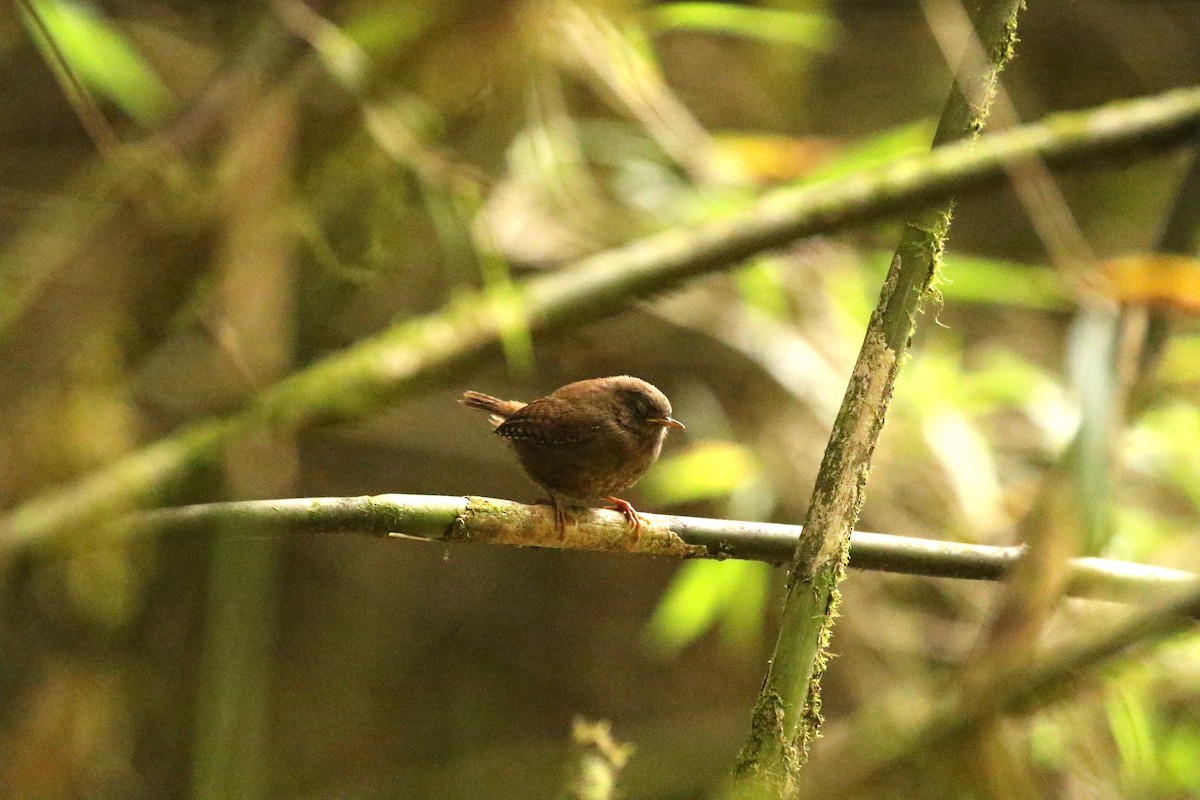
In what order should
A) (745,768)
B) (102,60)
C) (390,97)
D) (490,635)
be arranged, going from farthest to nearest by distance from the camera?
(490,635) → (102,60) → (390,97) → (745,768)

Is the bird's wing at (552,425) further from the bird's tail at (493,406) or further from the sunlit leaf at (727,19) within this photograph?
the sunlit leaf at (727,19)

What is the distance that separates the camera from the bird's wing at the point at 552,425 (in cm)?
273

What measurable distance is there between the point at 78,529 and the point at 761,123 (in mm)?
5302

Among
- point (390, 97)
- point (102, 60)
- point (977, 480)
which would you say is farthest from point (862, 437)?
point (977, 480)

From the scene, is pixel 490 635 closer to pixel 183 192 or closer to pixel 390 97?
pixel 390 97

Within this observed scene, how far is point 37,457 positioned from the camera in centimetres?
125


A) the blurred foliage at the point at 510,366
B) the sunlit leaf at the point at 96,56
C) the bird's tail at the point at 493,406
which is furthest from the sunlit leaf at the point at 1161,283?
the sunlit leaf at the point at 96,56

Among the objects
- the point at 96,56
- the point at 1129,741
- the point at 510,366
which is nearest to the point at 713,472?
the point at 510,366

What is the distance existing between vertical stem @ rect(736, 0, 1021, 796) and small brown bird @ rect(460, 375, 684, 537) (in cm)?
119

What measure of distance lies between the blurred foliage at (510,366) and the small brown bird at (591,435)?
20 cm

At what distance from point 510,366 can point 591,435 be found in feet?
0.91

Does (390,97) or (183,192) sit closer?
(183,192)

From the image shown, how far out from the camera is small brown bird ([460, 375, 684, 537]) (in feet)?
8.52

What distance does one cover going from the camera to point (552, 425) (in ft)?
9.07
